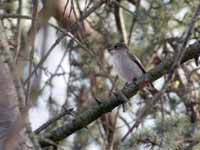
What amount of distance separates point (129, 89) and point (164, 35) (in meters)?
2.24

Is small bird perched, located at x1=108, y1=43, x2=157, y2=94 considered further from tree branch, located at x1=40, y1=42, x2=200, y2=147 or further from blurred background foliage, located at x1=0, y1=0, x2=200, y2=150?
tree branch, located at x1=40, y1=42, x2=200, y2=147

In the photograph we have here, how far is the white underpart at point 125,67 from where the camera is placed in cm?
460

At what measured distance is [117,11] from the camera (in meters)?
4.94

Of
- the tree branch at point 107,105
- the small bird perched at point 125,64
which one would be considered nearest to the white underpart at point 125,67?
the small bird perched at point 125,64

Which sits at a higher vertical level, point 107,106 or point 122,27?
point 122,27

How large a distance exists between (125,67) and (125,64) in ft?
0.17

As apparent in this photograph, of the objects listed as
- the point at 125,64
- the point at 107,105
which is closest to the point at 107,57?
the point at 125,64

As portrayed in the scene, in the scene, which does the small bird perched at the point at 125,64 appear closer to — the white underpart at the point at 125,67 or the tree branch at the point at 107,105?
the white underpart at the point at 125,67

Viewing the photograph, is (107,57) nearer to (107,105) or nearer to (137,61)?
(137,61)

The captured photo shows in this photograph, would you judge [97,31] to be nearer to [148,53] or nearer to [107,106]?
[148,53]

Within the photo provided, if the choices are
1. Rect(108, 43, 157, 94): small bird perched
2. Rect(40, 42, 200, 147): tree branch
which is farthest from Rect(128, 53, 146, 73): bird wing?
Rect(40, 42, 200, 147): tree branch

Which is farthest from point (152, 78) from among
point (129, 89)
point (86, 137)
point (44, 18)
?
point (86, 137)

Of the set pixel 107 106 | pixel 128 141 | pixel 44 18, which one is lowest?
pixel 128 141

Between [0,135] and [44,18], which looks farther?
[0,135]
